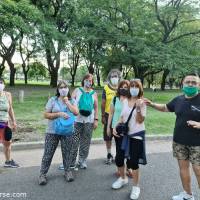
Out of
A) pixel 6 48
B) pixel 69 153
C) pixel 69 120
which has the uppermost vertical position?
pixel 6 48

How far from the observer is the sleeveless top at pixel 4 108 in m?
5.73

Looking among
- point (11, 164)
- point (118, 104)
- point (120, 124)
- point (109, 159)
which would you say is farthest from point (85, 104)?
point (11, 164)

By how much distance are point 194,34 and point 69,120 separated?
20191 mm

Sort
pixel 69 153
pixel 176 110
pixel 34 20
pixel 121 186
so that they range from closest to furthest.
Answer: pixel 176 110 < pixel 121 186 < pixel 69 153 < pixel 34 20

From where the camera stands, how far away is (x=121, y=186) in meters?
5.04

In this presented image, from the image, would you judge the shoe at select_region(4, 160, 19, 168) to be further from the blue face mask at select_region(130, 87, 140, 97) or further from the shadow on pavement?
the blue face mask at select_region(130, 87, 140, 97)

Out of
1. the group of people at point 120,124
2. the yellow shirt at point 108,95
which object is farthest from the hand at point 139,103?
the yellow shirt at point 108,95

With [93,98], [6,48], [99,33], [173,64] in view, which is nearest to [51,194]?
[93,98]

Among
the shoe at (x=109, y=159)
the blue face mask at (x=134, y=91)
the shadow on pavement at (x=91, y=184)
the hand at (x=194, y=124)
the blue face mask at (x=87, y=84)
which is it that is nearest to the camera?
the hand at (x=194, y=124)

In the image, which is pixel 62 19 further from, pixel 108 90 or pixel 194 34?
pixel 108 90

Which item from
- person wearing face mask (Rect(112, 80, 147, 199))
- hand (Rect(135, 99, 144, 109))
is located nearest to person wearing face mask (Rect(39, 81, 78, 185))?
person wearing face mask (Rect(112, 80, 147, 199))

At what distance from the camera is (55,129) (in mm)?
5141

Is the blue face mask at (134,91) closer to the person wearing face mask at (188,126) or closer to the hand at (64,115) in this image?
Result: the person wearing face mask at (188,126)

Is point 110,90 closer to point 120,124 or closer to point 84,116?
point 84,116
